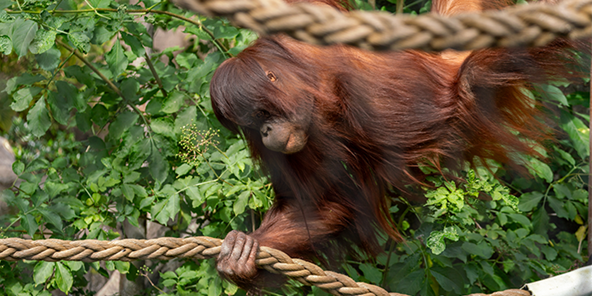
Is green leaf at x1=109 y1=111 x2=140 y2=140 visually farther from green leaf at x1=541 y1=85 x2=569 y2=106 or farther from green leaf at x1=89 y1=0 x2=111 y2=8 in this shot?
green leaf at x1=541 y1=85 x2=569 y2=106

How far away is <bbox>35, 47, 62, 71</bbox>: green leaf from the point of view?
1.86 m

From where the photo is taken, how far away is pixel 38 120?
195cm

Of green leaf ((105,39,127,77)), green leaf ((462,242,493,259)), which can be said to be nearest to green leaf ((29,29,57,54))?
green leaf ((105,39,127,77))

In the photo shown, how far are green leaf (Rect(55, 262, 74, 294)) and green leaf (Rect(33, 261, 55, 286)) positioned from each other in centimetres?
4

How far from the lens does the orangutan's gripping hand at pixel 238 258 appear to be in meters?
1.67

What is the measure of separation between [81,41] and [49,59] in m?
0.16

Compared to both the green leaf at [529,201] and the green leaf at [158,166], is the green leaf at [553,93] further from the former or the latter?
the green leaf at [158,166]

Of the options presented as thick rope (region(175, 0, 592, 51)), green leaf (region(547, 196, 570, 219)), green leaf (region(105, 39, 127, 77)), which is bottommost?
green leaf (region(547, 196, 570, 219))

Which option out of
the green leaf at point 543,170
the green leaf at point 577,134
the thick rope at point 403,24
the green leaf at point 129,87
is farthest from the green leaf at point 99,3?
the green leaf at point 577,134

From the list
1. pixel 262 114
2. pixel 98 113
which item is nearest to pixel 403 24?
pixel 262 114

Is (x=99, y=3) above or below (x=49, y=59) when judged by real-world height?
above

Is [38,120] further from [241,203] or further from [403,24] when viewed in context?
[403,24]

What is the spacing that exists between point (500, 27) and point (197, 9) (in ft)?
1.11

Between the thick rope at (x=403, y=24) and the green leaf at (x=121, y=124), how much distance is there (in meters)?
1.69
